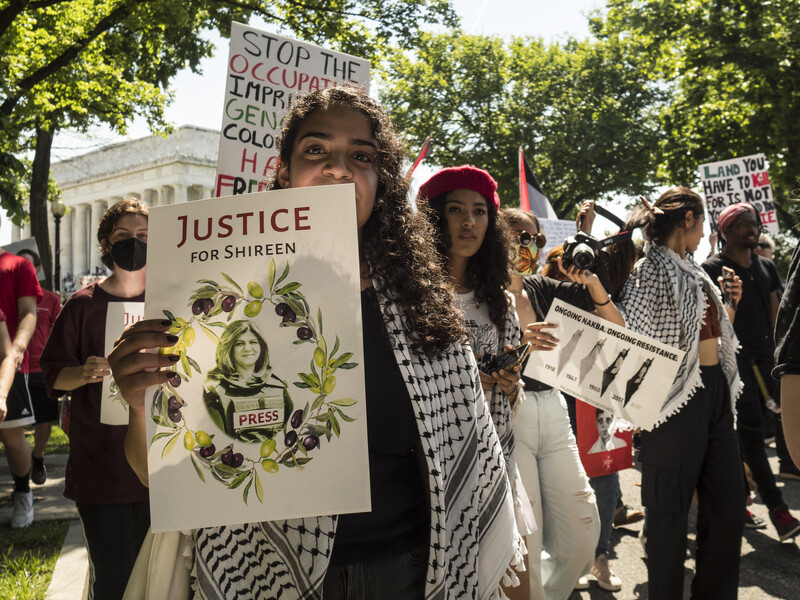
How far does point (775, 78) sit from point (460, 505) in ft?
54.8

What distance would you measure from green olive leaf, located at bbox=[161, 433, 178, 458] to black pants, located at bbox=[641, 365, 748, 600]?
2976mm

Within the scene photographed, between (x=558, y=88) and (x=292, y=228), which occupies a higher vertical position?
(x=558, y=88)

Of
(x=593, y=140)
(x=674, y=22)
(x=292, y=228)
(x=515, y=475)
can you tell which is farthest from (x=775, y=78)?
(x=292, y=228)

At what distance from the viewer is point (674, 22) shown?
59.7 ft

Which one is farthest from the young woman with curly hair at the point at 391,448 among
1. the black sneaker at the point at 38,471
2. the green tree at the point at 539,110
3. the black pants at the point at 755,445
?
the green tree at the point at 539,110

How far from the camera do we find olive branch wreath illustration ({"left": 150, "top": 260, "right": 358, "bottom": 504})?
1.39 meters

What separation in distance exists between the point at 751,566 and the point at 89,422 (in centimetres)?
396

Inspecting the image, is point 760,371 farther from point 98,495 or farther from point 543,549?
point 98,495

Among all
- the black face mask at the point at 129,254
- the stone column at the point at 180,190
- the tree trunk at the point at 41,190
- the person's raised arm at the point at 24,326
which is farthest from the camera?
the stone column at the point at 180,190

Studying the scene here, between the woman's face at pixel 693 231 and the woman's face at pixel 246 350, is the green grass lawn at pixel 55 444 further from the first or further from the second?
the woman's face at pixel 246 350

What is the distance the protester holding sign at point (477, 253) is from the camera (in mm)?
3096

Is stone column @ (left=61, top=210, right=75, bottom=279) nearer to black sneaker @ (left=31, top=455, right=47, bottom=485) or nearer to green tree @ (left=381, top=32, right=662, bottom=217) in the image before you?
green tree @ (left=381, top=32, right=662, bottom=217)

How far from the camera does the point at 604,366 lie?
11.2 ft

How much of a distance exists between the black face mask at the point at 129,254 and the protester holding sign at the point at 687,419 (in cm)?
244
